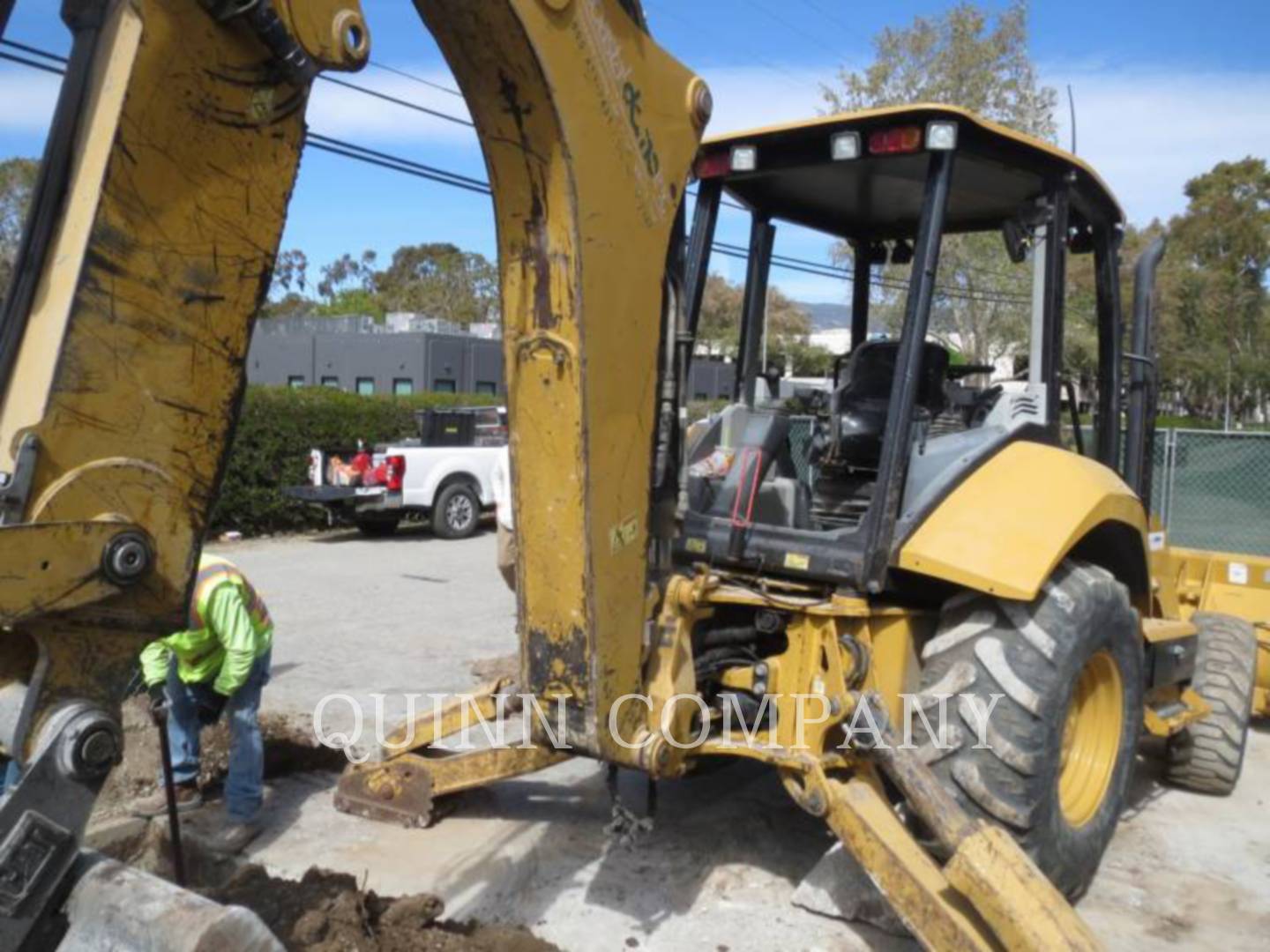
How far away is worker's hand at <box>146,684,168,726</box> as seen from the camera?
3.02 m

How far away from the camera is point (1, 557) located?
1895mm

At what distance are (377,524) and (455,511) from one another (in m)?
1.05

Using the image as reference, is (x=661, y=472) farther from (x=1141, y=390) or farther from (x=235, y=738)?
(x=1141, y=390)

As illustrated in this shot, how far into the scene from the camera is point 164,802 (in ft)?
15.8

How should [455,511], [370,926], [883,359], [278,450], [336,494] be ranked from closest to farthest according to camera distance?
1. [370,926]
2. [883,359]
3. [336,494]
4. [278,450]
5. [455,511]

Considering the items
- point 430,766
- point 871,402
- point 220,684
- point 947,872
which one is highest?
point 871,402

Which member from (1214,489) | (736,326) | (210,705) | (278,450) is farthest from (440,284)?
(210,705)

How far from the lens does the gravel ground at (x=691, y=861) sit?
3924mm

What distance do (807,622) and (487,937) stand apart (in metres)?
1.44

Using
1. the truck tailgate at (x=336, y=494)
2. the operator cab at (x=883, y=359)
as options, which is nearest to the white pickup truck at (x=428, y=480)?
the truck tailgate at (x=336, y=494)

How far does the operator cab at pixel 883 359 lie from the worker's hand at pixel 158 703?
1.85 meters

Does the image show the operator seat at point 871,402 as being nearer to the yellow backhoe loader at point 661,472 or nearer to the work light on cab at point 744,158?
the yellow backhoe loader at point 661,472

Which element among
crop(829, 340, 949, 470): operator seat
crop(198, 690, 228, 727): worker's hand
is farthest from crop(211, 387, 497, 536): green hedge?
crop(829, 340, 949, 470): operator seat

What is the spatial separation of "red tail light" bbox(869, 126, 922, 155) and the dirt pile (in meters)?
2.90
